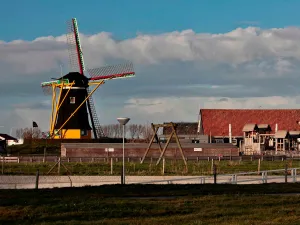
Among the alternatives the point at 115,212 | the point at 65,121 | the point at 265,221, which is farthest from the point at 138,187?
the point at 65,121

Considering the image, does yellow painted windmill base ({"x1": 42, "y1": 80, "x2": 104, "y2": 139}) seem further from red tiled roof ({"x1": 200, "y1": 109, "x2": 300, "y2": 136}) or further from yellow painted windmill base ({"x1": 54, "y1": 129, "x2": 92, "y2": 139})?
red tiled roof ({"x1": 200, "y1": 109, "x2": 300, "y2": 136})

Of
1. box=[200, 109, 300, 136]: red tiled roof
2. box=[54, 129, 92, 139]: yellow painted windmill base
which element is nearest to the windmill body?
box=[54, 129, 92, 139]: yellow painted windmill base

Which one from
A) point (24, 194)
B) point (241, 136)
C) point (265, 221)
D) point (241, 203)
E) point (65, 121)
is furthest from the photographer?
point (241, 136)

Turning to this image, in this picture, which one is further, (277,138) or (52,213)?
(277,138)

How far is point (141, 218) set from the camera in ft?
51.4

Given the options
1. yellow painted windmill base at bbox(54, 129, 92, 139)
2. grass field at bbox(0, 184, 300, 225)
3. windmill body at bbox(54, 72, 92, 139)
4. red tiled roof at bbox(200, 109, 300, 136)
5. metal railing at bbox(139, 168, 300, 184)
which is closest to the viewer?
grass field at bbox(0, 184, 300, 225)

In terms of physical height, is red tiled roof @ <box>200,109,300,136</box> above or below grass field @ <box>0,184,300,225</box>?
above

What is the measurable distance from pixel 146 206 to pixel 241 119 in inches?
2995

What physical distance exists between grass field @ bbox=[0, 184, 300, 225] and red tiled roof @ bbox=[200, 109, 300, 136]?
2764 inches

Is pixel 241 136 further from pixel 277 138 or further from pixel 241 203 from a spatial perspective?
pixel 241 203

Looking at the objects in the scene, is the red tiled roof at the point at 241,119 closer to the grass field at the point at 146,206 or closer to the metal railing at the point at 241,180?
the metal railing at the point at 241,180

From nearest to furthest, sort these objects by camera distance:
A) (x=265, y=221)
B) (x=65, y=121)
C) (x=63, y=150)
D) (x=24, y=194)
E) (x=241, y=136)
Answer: (x=265, y=221)
(x=24, y=194)
(x=63, y=150)
(x=65, y=121)
(x=241, y=136)

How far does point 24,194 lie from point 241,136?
7136 cm

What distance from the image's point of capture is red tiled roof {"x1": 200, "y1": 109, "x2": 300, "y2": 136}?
90.9 m
